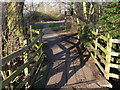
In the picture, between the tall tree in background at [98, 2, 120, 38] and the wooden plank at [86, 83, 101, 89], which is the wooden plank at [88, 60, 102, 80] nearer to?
the wooden plank at [86, 83, 101, 89]

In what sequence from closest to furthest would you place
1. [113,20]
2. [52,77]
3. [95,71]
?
[52,77]
[95,71]
[113,20]

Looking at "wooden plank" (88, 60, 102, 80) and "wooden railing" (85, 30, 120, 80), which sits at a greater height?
"wooden railing" (85, 30, 120, 80)

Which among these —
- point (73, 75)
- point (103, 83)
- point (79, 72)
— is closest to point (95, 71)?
point (79, 72)

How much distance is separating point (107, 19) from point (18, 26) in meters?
4.27

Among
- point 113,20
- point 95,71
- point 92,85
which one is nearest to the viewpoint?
point 92,85

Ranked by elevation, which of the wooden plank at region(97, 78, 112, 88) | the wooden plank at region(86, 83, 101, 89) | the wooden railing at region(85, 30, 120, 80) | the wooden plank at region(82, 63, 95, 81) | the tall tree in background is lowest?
the wooden plank at region(82, 63, 95, 81)

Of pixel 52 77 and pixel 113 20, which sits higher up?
pixel 113 20

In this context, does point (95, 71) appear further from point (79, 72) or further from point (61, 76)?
point (61, 76)

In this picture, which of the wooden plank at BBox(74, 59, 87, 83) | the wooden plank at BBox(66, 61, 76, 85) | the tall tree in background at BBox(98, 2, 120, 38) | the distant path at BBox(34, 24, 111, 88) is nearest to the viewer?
the distant path at BBox(34, 24, 111, 88)

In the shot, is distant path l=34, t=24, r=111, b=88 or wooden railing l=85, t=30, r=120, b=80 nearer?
distant path l=34, t=24, r=111, b=88

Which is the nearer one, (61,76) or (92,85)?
(92,85)

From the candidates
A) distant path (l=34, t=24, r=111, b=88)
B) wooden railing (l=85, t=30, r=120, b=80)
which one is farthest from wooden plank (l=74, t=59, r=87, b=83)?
wooden railing (l=85, t=30, r=120, b=80)

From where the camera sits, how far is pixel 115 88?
5.78 meters

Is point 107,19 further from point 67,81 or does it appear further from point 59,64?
point 67,81
